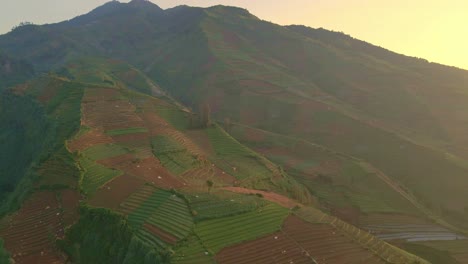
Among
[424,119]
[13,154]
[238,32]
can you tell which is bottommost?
[13,154]

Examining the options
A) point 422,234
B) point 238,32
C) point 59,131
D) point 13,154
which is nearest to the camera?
point 422,234

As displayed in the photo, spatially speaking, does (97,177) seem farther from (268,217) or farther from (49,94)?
(49,94)

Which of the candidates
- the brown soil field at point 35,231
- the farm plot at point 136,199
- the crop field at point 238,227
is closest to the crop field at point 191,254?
the crop field at point 238,227

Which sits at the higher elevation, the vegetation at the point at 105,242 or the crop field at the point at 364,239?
the crop field at the point at 364,239

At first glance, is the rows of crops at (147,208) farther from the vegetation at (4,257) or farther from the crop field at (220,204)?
the vegetation at (4,257)

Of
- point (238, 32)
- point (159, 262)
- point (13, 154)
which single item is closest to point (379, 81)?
point (238, 32)

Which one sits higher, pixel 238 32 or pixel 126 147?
pixel 238 32

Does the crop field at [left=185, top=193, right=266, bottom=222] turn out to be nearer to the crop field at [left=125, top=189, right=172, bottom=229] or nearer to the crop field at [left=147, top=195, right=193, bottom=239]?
the crop field at [left=147, top=195, right=193, bottom=239]

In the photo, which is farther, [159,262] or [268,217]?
[268,217]
